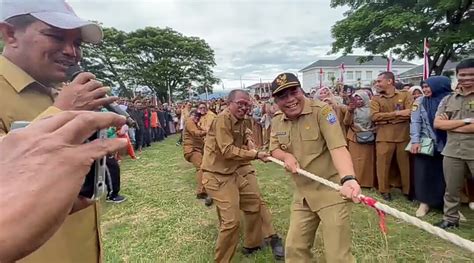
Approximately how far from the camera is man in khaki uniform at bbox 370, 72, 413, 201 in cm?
558

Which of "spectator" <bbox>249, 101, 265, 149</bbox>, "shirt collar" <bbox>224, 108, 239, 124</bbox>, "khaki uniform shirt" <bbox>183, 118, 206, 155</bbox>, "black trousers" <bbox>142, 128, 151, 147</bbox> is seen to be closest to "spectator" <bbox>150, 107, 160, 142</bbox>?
"black trousers" <bbox>142, 128, 151, 147</bbox>

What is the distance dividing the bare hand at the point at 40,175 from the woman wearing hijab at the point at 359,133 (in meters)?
5.96

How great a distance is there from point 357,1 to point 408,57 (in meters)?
5.09

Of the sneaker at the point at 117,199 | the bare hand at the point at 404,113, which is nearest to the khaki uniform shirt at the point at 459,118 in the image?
the bare hand at the point at 404,113

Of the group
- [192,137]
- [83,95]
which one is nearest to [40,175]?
[83,95]

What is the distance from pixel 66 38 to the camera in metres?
1.18

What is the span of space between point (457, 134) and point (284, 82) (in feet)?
8.24

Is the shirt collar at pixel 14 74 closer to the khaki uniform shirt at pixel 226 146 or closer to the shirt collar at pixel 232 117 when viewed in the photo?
the khaki uniform shirt at pixel 226 146

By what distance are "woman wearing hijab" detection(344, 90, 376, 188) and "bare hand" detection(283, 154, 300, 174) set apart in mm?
3408

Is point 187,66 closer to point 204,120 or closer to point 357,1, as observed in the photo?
point 357,1

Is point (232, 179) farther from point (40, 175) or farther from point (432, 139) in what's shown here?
point (40, 175)

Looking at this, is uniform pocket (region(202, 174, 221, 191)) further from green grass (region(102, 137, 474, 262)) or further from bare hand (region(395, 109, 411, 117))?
bare hand (region(395, 109, 411, 117))

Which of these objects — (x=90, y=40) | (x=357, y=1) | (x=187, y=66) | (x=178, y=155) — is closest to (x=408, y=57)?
(x=357, y=1)

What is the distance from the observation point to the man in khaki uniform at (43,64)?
3.56 feet
